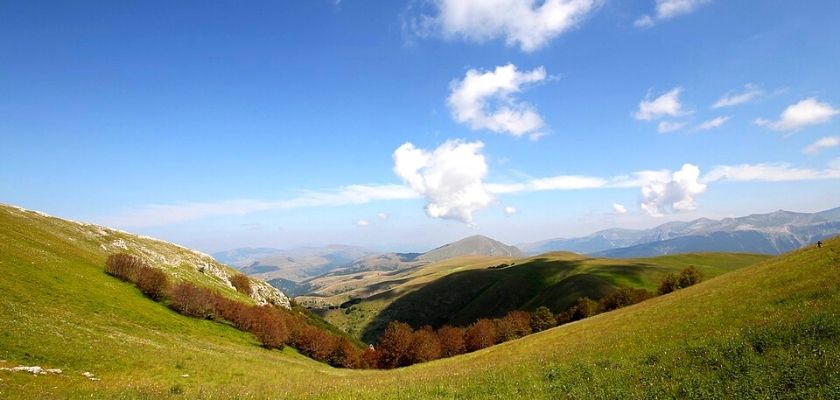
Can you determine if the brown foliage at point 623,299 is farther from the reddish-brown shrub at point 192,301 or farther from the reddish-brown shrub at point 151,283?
the reddish-brown shrub at point 151,283

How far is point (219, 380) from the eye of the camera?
3516 cm

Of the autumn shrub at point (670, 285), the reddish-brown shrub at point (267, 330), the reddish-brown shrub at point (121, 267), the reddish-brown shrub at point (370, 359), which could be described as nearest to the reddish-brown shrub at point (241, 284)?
the reddish-brown shrub at point (370, 359)

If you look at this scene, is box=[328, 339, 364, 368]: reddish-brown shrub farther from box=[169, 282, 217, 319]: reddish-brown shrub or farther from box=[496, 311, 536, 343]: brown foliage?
box=[496, 311, 536, 343]: brown foliage

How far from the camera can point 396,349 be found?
9694 cm

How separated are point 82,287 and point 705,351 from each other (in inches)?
2567

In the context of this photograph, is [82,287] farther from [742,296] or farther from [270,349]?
[742,296]

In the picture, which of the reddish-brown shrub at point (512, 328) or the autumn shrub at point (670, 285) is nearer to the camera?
the autumn shrub at point (670, 285)

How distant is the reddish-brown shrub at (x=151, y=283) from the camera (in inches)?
2542

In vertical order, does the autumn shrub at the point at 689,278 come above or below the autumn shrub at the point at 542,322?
above

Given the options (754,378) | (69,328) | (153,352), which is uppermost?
(754,378)

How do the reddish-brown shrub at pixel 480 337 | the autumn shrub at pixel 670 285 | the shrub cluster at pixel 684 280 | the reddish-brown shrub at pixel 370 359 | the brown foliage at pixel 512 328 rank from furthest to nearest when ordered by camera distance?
1. the brown foliage at pixel 512 328
2. the autumn shrub at pixel 670 285
3. the reddish-brown shrub at pixel 480 337
4. the shrub cluster at pixel 684 280
5. the reddish-brown shrub at pixel 370 359

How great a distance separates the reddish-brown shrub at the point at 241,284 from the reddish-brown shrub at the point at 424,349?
52.9m

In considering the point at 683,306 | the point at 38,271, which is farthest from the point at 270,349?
the point at 683,306

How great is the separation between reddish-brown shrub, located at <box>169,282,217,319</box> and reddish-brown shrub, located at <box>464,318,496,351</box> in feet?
233
